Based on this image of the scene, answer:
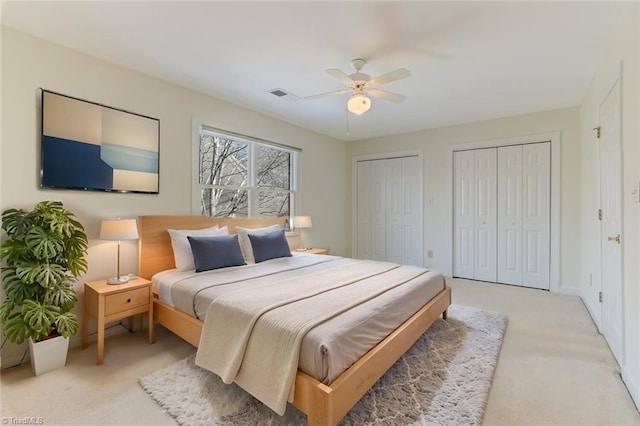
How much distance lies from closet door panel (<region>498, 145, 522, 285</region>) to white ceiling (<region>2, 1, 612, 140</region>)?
1025 millimetres

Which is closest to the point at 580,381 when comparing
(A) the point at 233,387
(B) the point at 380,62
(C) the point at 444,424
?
(C) the point at 444,424

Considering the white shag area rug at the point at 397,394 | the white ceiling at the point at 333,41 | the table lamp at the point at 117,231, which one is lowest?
the white shag area rug at the point at 397,394

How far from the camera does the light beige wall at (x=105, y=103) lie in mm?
2230

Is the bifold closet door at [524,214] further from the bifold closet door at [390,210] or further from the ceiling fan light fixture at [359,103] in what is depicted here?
the ceiling fan light fixture at [359,103]

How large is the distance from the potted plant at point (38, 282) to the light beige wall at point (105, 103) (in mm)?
281

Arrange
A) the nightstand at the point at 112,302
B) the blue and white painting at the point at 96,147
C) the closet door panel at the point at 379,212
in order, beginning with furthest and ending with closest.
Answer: the closet door panel at the point at 379,212 < the blue and white painting at the point at 96,147 < the nightstand at the point at 112,302

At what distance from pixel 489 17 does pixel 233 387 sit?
3073 mm

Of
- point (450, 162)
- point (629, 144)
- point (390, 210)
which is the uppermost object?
point (450, 162)

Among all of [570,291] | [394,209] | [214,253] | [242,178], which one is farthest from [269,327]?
[570,291]

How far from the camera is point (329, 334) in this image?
1.55 metres

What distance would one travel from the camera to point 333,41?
2.37 meters

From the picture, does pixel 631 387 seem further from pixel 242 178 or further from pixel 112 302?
pixel 242 178

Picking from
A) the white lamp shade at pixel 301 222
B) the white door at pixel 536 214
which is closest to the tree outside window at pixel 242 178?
the white lamp shade at pixel 301 222

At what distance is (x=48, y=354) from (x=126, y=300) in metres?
0.56
